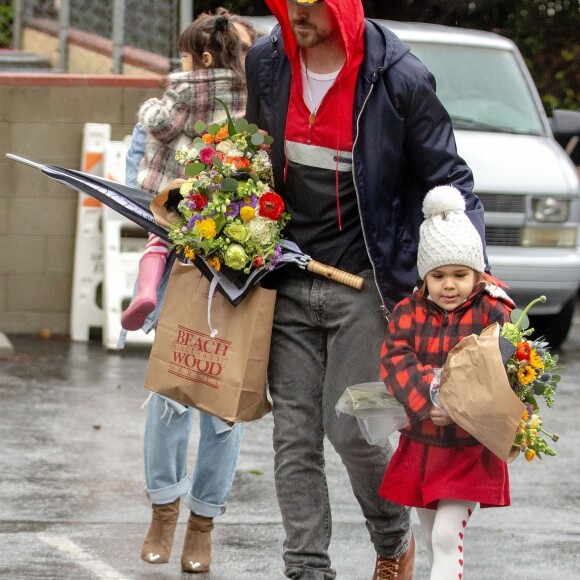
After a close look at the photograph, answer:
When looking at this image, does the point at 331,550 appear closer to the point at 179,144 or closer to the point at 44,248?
the point at 179,144

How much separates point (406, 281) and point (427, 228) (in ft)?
0.78

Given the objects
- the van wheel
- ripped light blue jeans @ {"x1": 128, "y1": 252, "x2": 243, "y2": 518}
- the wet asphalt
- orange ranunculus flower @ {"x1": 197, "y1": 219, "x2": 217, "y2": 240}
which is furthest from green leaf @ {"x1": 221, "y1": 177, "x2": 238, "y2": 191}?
the van wheel

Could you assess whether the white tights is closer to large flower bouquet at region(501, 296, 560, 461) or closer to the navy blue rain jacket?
large flower bouquet at region(501, 296, 560, 461)

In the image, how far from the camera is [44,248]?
9.74 meters

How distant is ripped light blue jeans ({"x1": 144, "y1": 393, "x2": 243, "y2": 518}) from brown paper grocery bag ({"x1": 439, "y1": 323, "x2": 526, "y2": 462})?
1.27 m

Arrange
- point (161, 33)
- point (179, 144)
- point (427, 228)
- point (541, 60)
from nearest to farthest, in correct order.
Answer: point (427, 228), point (179, 144), point (161, 33), point (541, 60)

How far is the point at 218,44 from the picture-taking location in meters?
5.14

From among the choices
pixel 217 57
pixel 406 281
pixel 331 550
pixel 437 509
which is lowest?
pixel 331 550

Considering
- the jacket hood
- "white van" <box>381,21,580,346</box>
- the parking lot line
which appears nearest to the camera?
the jacket hood

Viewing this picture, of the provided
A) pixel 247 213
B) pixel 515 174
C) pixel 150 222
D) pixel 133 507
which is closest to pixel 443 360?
pixel 247 213

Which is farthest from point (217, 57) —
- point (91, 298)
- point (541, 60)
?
point (541, 60)

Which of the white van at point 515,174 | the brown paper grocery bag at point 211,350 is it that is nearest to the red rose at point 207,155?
the brown paper grocery bag at point 211,350

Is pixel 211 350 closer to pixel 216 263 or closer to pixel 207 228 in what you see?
pixel 216 263

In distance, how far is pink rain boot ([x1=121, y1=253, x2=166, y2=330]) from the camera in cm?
462
